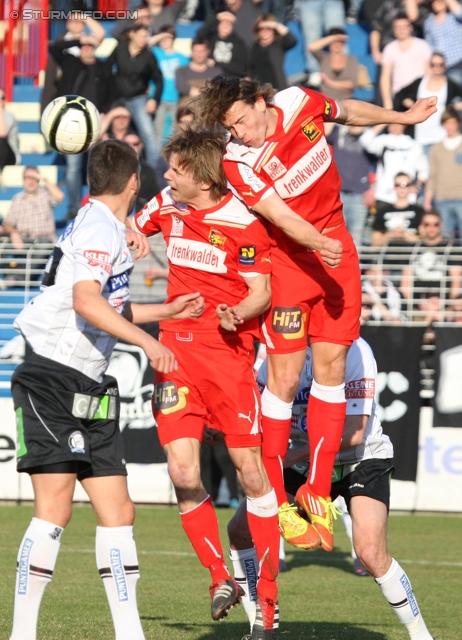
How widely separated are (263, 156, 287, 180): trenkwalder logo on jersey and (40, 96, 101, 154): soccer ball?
1348mm

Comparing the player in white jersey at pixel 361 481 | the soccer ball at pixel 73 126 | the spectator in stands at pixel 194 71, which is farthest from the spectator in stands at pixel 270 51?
the player in white jersey at pixel 361 481

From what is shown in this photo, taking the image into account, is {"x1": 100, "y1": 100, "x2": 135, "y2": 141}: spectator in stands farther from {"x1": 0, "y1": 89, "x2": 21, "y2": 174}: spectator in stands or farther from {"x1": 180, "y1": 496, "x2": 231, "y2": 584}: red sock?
{"x1": 180, "y1": 496, "x2": 231, "y2": 584}: red sock

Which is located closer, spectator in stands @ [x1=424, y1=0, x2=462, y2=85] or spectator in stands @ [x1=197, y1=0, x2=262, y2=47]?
spectator in stands @ [x1=424, y1=0, x2=462, y2=85]

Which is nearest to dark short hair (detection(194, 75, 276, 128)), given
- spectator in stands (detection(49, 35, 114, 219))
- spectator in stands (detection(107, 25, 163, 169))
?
spectator in stands (detection(107, 25, 163, 169))

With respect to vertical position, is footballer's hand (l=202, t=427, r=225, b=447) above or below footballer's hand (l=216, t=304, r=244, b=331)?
below

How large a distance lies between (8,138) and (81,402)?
481 inches

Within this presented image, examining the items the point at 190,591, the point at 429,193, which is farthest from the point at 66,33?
the point at 190,591

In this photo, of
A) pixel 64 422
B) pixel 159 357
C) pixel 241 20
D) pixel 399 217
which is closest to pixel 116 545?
pixel 64 422

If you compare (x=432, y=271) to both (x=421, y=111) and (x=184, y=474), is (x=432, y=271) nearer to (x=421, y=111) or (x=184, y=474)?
(x=421, y=111)

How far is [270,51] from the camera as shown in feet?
52.6

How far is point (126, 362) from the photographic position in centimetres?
1266

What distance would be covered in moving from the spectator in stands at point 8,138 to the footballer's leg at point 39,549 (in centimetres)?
1216

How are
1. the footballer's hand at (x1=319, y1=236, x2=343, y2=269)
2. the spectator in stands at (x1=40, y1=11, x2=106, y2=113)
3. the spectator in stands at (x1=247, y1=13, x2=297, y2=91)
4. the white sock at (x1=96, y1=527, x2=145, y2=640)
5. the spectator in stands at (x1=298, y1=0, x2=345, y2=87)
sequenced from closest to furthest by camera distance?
1. the white sock at (x1=96, y1=527, x2=145, y2=640)
2. the footballer's hand at (x1=319, y1=236, x2=343, y2=269)
3. the spectator in stands at (x1=247, y1=13, x2=297, y2=91)
4. the spectator in stands at (x1=40, y1=11, x2=106, y2=113)
5. the spectator in stands at (x1=298, y1=0, x2=345, y2=87)

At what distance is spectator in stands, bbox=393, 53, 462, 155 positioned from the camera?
1515 cm
